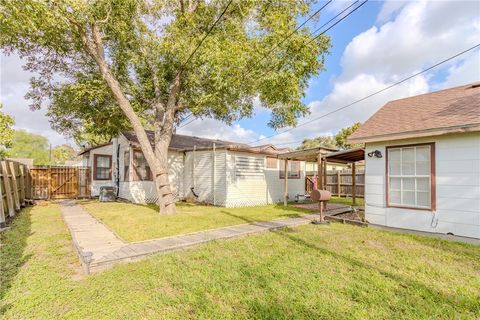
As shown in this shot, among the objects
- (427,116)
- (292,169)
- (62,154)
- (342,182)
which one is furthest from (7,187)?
(62,154)

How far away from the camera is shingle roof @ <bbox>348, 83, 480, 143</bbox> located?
6.01 m

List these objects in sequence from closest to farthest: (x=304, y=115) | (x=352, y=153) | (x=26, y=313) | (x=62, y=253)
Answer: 1. (x=26, y=313)
2. (x=62, y=253)
3. (x=352, y=153)
4. (x=304, y=115)

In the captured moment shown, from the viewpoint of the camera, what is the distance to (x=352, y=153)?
9719mm

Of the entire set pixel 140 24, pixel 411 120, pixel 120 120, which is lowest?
pixel 411 120

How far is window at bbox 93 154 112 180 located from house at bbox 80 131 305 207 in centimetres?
81

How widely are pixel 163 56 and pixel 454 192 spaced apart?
9.78m

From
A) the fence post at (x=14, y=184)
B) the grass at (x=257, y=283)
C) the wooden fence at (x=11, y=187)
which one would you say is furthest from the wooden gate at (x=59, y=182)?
the grass at (x=257, y=283)

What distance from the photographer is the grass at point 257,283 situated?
2.96 m

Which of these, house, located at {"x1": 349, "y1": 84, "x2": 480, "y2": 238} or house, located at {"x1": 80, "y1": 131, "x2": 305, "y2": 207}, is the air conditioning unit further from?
house, located at {"x1": 349, "y1": 84, "x2": 480, "y2": 238}

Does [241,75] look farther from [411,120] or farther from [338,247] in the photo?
[338,247]

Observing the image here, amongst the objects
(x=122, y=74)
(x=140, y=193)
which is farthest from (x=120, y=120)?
(x=140, y=193)

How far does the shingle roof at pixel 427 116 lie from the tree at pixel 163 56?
107 inches

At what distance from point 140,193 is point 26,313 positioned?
10.1 metres

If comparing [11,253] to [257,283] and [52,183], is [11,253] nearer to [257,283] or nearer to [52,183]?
[257,283]
